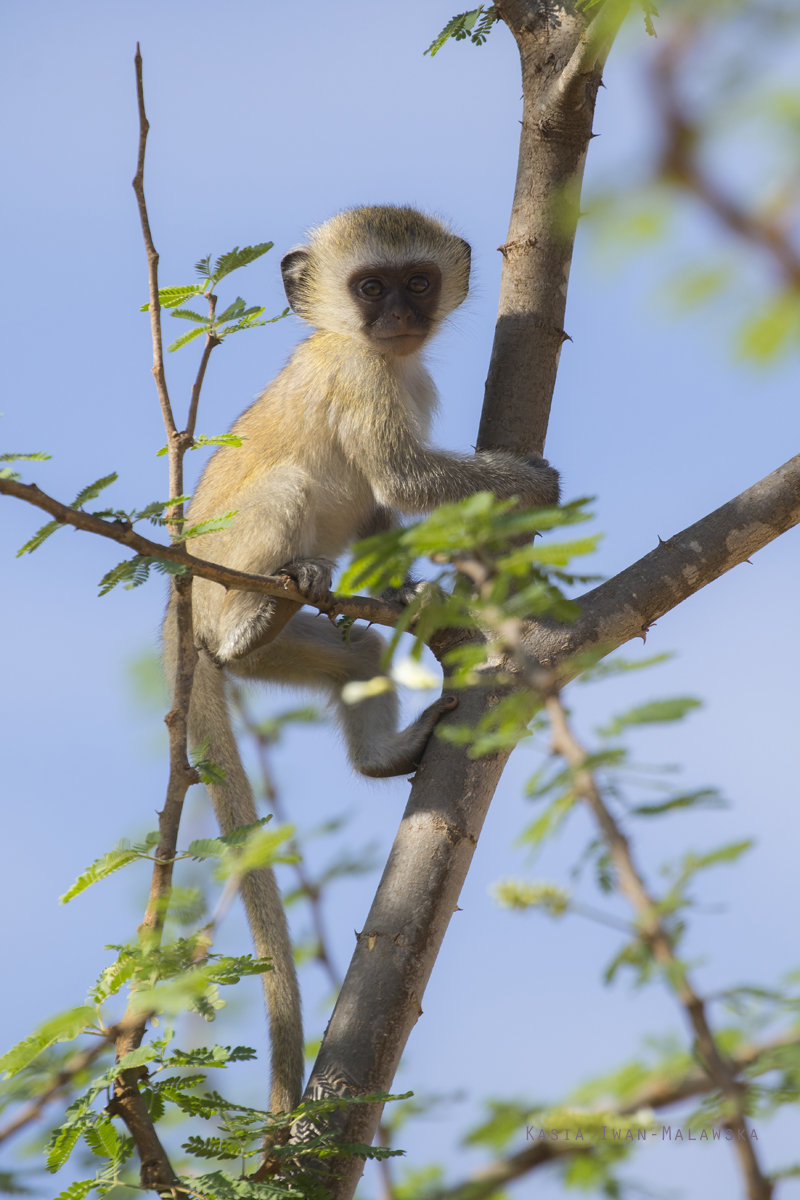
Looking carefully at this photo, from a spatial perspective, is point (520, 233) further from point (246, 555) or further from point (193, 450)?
point (193, 450)

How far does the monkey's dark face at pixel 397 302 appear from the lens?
6152 mm

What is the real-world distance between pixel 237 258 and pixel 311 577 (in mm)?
1675

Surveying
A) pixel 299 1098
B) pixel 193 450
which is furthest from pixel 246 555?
pixel 299 1098

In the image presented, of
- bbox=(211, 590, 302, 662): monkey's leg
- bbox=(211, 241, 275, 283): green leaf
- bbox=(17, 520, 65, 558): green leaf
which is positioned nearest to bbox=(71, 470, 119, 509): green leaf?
bbox=(17, 520, 65, 558): green leaf

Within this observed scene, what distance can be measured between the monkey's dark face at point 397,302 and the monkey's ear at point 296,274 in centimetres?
37

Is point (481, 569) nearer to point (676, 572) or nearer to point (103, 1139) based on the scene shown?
point (103, 1139)

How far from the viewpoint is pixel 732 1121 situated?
53.5 inches

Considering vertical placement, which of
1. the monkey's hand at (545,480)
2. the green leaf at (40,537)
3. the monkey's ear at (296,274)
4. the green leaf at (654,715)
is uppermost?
the monkey's ear at (296,274)

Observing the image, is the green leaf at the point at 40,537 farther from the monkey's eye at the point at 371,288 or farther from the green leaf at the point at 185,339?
the monkey's eye at the point at 371,288

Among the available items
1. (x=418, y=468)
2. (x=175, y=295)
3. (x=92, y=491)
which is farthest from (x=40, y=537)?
(x=418, y=468)

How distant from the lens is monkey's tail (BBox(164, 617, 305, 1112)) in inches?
163

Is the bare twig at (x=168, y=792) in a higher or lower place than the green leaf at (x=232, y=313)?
lower

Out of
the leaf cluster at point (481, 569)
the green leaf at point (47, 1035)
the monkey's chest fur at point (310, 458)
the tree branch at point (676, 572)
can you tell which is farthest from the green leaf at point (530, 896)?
the monkey's chest fur at point (310, 458)

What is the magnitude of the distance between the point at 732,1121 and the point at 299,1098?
3006 millimetres
